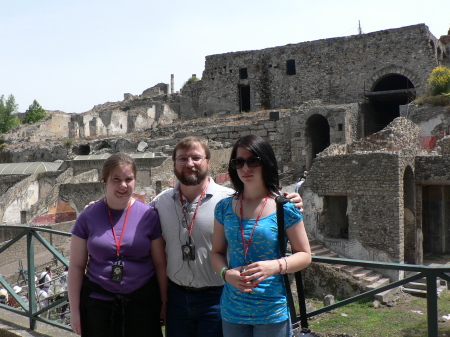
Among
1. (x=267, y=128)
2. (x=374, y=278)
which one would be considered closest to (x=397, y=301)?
(x=374, y=278)

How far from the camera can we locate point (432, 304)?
2.72m

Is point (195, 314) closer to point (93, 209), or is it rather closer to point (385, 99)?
point (93, 209)

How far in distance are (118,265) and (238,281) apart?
880mm

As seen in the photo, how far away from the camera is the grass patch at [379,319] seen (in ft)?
27.5

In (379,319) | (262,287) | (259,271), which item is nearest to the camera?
(259,271)

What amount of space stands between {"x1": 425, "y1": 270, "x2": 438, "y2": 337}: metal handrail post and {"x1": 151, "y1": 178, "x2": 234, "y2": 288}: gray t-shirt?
129 cm

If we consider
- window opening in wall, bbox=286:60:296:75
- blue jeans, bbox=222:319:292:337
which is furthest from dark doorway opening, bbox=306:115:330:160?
blue jeans, bbox=222:319:292:337

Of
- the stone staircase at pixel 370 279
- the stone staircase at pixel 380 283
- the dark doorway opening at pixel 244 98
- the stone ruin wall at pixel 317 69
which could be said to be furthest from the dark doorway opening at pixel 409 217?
the dark doorway opening at pixel 244 98

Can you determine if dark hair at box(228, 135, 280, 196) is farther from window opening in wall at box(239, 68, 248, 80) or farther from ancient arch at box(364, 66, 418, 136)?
window opening in wall at box(239, 68, 248, 80)

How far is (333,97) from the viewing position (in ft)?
82.1

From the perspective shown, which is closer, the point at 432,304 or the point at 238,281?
the point at 238,281

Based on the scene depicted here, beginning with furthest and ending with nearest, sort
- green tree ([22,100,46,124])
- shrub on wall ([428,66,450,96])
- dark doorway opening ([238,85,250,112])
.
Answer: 1. green tree ([22,100,46,124])
2. dark doorway opening ([238,85,250,112])
3. shrub on wall ([428,66,450,96])

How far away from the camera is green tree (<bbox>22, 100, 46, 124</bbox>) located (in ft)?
161

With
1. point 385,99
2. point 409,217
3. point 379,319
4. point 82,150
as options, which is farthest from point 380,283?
point 82,150
